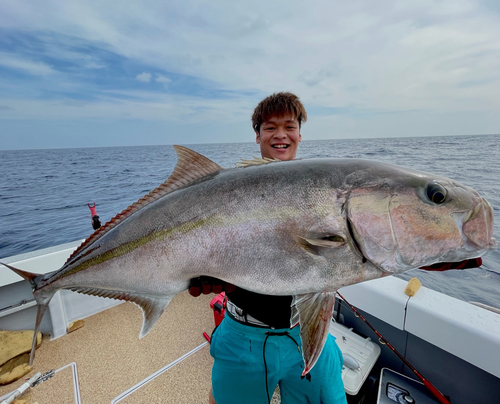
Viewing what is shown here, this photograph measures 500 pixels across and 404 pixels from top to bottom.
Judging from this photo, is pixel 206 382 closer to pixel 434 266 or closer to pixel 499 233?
pixel 434 266

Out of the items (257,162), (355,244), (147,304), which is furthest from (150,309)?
→ (355,244)

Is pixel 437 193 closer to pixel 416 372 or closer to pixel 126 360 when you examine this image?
pixel 416 372

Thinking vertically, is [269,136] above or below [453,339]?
above

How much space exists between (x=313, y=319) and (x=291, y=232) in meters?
0.44

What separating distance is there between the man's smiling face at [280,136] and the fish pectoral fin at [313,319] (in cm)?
148

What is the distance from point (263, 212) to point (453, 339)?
7.09ft

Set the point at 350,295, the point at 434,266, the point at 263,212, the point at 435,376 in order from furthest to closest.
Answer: the point at 350,295, the point at 435,376, the point at 434,266, the point at 263,212

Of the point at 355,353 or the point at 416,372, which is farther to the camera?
the point at 355,353

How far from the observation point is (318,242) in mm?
1250

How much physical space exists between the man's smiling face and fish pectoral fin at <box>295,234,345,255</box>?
1.38 metres

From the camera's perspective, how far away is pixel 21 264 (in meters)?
3.29

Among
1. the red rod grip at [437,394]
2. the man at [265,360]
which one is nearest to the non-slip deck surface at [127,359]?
the man at [265,360]

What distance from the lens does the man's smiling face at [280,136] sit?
254 centimetres

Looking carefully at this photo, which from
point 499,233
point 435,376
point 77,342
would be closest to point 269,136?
point 435,376
